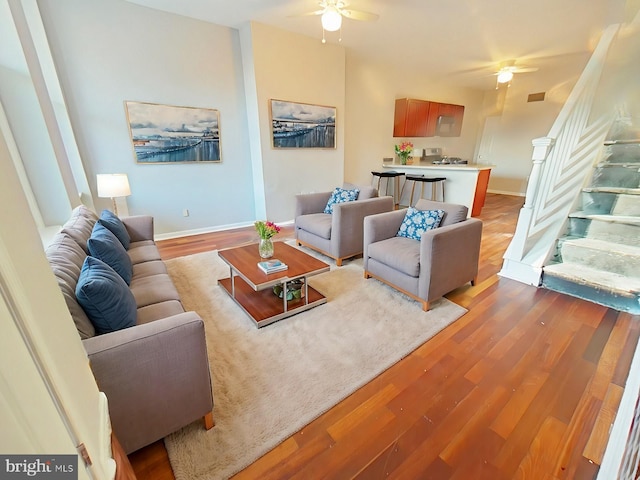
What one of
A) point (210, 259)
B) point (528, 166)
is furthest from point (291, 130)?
point (528, 166)

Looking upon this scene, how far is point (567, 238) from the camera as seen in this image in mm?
2686

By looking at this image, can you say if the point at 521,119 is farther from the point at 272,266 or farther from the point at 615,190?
the point at 272,266

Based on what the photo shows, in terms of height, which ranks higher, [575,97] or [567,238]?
[575,97]

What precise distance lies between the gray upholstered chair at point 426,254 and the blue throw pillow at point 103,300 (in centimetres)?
191

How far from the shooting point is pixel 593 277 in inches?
93.6

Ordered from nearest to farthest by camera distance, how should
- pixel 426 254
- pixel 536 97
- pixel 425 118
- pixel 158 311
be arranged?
1. pixel 158 311
2. pixel 426 254
3. pixel 425 118
4. pixel 536 97

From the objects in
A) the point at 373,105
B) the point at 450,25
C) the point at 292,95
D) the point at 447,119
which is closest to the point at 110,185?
the point at 292,95

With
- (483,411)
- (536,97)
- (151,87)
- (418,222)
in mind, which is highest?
(536,97)

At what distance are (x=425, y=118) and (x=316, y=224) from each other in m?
4.67

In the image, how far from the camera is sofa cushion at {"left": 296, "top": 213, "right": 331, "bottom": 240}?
123 inches

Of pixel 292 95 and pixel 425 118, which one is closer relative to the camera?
pixel 292 95

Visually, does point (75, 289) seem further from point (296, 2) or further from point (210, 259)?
point (296, 2)

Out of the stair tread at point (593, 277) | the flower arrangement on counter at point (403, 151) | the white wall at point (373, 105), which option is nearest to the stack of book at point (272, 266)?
the stair tread at point (593, 277)

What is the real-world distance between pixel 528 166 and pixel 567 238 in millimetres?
5273
